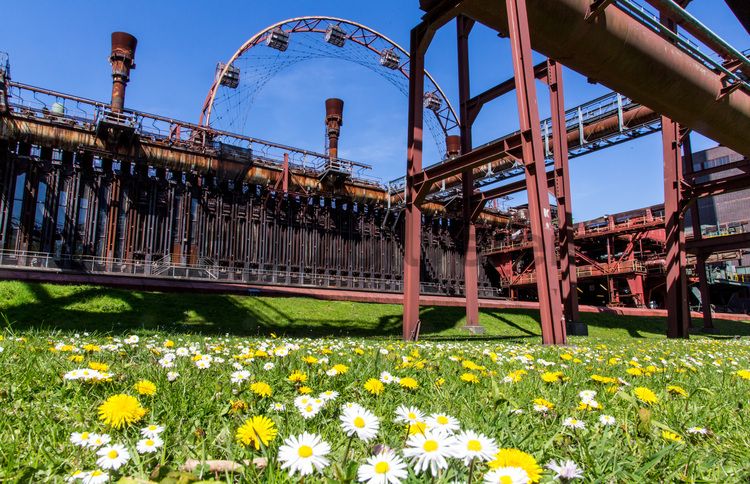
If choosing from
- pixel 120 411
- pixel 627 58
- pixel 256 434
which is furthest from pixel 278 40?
pixel 256 434

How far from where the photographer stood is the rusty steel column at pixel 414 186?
12.8 m

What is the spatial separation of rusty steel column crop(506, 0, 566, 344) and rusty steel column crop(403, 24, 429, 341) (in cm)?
289

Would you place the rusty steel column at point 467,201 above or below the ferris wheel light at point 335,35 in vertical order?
below

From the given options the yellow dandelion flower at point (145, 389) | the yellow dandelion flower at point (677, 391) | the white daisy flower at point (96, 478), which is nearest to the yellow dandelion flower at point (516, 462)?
the white daisy flower at point (96, 478)

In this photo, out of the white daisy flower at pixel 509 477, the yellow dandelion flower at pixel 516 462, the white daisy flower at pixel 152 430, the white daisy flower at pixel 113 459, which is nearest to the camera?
the white daisy flower at pixel 509 477

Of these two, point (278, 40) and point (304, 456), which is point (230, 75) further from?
point (304, 456)

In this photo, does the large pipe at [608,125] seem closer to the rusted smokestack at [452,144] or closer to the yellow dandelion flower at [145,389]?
the rusted smokestack at [452,144]

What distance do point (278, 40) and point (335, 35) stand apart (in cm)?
490

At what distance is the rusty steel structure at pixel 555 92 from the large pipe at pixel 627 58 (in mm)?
30

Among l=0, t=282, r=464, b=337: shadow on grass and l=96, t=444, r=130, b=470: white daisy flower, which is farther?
l=0, t=282, r=464, b=337: shadow on grass

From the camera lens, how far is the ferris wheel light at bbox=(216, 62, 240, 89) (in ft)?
117

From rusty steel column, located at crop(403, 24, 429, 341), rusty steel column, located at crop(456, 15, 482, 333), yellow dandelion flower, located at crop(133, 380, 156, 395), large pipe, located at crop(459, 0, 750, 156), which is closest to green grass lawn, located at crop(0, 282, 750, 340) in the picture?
rusty steel column, located at crop(456, 15, 482, 333)

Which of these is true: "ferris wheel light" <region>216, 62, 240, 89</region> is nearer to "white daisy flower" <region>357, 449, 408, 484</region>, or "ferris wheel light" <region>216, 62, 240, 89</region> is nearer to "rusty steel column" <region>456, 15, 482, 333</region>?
"rusty steel column" <region>456, 15, 482, 333</region>

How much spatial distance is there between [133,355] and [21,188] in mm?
26918
